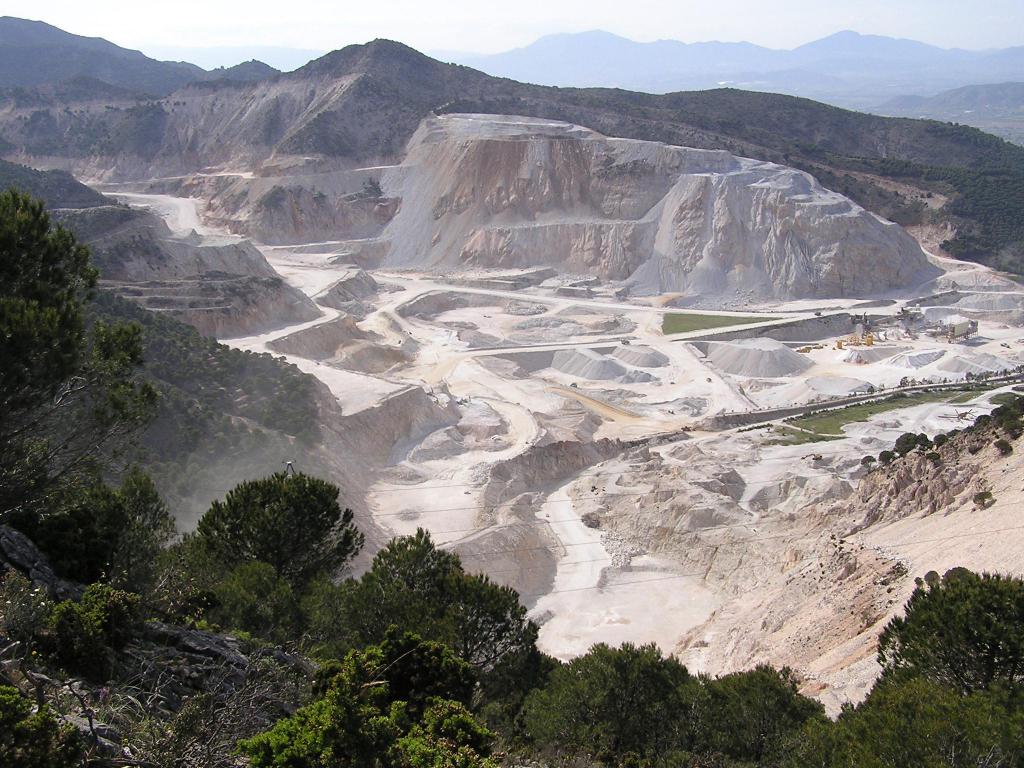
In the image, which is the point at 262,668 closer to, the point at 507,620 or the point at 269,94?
the point at 507,620

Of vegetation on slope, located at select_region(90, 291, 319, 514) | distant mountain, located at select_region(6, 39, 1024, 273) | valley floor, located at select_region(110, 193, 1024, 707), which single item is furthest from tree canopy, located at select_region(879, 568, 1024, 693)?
distant mountain, located at select_region(6, 39, 1024, 273)

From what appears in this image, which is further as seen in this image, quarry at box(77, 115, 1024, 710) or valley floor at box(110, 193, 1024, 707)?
quarry at box(77, 115, 1024, 710)

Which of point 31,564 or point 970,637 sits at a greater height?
point 31,564

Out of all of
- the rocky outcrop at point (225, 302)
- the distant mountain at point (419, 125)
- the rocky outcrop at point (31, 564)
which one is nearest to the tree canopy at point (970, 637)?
the rocky outcrop at point (31, 564)

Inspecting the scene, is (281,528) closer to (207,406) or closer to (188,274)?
(207,406)

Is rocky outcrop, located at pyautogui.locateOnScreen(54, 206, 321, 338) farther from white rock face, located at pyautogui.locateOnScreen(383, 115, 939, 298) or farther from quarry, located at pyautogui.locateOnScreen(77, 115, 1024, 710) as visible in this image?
white rock face, located at pyautogui.locateOnScreen(383, 115, 939, 298)

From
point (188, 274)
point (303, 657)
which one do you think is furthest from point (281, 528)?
point (188, 274)

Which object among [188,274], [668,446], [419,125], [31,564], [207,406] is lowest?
[668,446]
